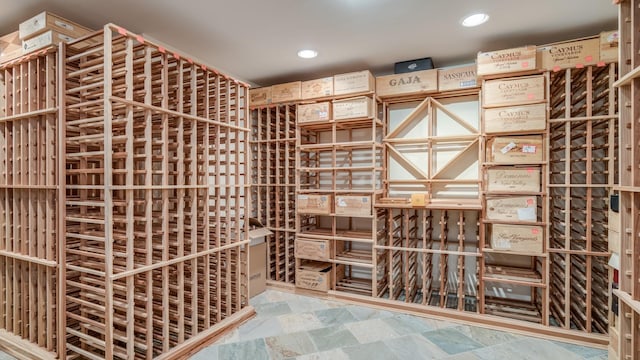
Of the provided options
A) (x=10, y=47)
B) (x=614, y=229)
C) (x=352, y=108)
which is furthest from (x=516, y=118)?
(x=10, y=47)

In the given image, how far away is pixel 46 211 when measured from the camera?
2248 millimetres

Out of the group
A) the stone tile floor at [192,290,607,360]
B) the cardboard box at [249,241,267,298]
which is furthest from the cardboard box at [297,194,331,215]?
the stone tile floor at [192,290,607,360]

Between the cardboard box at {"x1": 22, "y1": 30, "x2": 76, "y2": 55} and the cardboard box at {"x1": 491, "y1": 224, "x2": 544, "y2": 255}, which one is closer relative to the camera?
the cardboard box at {"x1": 22, "y1": 30, "x2": 76, "y2": 55}

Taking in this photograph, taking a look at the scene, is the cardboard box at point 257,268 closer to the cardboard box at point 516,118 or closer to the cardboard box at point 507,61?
the cardboard box at point 516,118

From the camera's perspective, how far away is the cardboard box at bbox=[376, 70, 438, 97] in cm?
322

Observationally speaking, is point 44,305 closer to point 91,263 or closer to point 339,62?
point 91,263

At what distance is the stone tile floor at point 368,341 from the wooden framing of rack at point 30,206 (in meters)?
1.23

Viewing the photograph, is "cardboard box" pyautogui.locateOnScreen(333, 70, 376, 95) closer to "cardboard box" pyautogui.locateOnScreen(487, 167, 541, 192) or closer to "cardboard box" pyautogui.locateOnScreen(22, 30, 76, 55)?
"cardboard box" pyautogui.locateOnScreen(487, 167, 541, 192)

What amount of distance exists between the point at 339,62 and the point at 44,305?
3.46m

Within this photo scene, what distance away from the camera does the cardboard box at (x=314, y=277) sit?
354cm

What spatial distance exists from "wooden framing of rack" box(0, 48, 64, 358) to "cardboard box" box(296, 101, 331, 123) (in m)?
2.20

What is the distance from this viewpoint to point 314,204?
3.54 m

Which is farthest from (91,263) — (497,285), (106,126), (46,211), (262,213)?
(497,285)

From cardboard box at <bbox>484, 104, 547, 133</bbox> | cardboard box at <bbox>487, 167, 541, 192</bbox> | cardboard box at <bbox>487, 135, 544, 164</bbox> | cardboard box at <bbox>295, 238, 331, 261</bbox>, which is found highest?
cardboard box at <bbox>484, 104, 547, 133</bbox>
